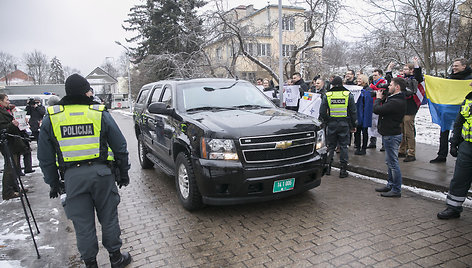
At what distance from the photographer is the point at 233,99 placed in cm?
537

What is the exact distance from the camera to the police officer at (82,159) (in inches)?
115

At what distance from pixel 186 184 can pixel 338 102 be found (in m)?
A: 3.36

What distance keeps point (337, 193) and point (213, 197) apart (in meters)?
2.32

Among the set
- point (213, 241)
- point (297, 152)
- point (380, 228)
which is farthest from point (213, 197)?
point (380, 228)

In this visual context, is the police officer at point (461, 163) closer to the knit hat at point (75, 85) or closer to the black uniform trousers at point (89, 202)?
the black uniform trousers at point (89, 202)

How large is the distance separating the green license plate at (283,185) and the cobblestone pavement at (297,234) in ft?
1.39

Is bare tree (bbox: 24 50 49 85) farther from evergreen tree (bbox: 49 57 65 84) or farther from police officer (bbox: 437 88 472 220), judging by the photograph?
police officer (bbox: 437 88 472 220)

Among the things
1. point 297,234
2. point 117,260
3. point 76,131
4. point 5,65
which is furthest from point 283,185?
point 5,65

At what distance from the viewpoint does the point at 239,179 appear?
3.96 meters

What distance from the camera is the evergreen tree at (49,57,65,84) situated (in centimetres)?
9100

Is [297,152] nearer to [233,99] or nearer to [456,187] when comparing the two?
[233,99]

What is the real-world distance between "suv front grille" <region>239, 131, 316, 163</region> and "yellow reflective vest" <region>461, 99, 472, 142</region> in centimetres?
198

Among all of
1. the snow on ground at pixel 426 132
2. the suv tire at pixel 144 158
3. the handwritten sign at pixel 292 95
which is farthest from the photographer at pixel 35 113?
the snow on ground at pixel 426 132

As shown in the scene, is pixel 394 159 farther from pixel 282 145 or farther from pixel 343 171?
pixel 282 145
